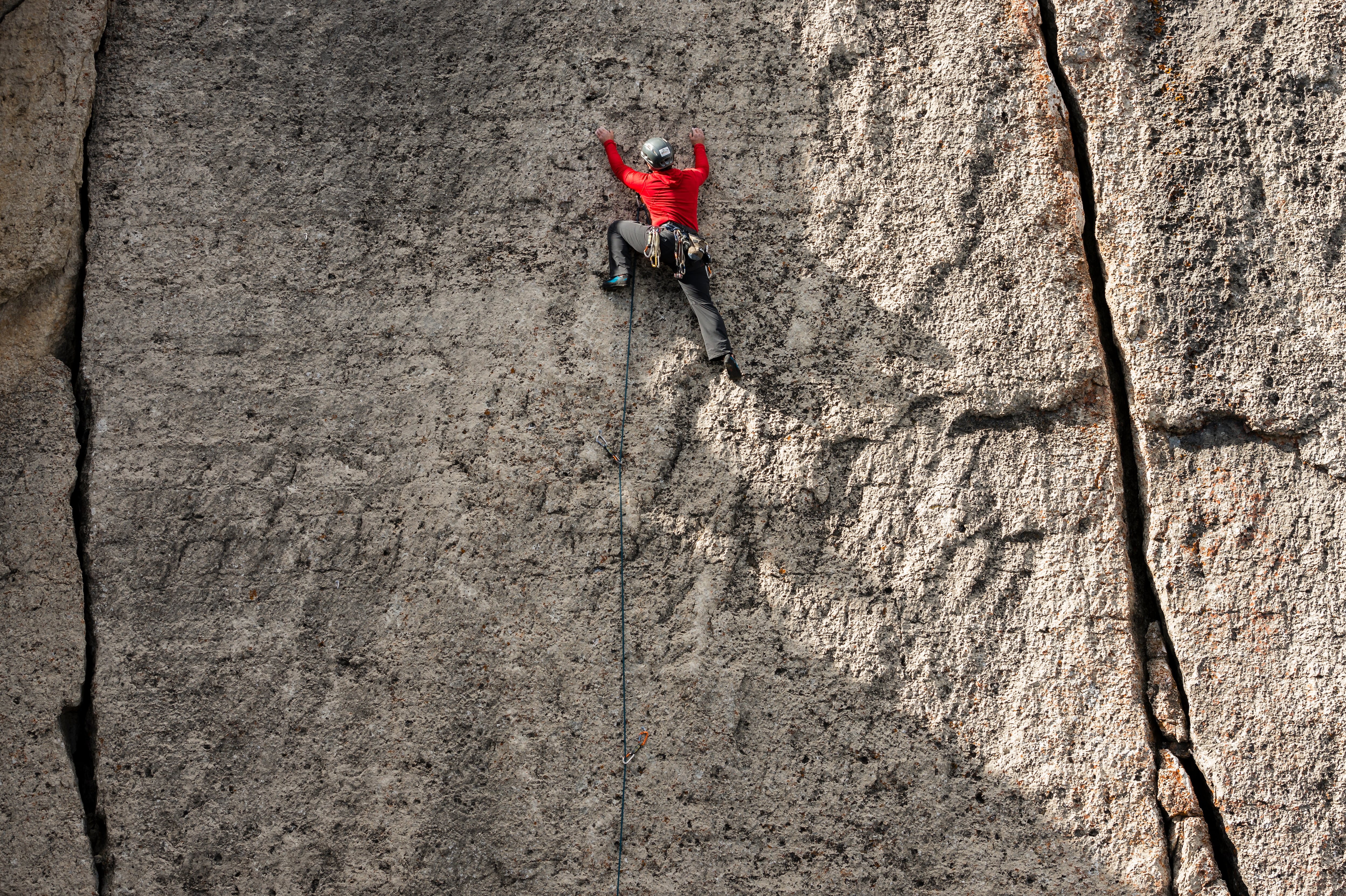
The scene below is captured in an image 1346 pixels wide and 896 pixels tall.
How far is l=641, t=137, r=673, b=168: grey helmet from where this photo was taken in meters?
3.18

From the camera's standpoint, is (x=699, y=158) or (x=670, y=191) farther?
(x=699, y=158)

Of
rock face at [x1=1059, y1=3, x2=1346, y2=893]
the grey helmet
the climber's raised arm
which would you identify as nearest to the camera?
rock face at [x1=1059, y1=3, x2=1346, y2=893]

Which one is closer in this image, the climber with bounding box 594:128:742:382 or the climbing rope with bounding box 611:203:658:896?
the climbing rope with bounding box 611:203:658:896

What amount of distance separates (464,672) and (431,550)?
443 millimetres

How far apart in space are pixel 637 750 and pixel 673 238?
180 cm

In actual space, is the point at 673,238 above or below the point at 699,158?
below

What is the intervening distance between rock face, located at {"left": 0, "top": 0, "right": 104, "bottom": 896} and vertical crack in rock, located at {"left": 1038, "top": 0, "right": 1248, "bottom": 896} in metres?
3.65

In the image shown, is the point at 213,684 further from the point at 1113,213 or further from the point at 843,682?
the point at 1113,213

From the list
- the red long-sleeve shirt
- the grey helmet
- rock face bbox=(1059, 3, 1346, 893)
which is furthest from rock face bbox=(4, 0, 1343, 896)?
the grey helmet

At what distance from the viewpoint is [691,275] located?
128 inches

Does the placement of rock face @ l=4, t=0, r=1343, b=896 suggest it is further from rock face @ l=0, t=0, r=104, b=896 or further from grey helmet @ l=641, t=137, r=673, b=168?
grey helmet @ l=641, t=137, r=673, b=168

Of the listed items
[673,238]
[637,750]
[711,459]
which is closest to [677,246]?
[673,238]

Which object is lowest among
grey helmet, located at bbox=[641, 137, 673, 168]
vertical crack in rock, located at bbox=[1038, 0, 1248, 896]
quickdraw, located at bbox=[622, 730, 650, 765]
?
quickdraw, located at bbox=[622, 730, 650, 765]

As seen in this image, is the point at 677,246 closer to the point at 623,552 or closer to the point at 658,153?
the point at 658,153
